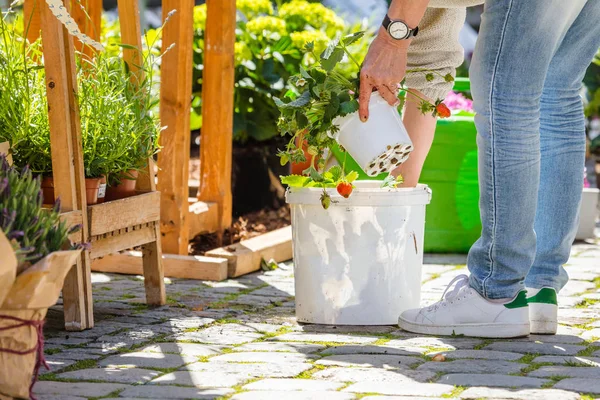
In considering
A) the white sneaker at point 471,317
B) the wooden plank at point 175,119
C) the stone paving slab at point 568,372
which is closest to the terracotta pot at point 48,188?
the wooden plank at point 175,119

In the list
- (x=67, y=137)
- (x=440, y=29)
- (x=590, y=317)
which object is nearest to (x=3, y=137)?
(x=67, y=137)

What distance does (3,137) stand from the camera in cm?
256

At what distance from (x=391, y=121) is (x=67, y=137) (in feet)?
2.79

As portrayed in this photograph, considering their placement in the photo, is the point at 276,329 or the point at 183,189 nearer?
the point at 276,329

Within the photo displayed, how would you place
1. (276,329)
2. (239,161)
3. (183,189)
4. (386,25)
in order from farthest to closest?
(239,161)
(183,189)
(276,329)
(386,25)

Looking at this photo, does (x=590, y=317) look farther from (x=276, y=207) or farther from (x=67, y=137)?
(x=276, y=207)

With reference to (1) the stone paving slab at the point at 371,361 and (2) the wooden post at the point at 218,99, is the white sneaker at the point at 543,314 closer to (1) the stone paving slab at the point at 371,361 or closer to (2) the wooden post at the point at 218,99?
(1) the stone paving slab at the point at 371,361

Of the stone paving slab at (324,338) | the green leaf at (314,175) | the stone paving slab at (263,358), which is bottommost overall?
the stone paving slab at (324,338)

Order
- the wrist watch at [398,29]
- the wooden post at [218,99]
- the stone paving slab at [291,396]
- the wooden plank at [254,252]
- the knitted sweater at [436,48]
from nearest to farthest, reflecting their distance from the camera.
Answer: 1. the stone paving slab at [291,396]
2. the wrist watch at [398,29]
3. the knitted sweater at [436,48]
4. the wooden plank at [254,252]
5. the wooden post at [218,99]

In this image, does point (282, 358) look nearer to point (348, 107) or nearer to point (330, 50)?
point (348, 107)

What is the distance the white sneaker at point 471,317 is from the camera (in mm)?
2543

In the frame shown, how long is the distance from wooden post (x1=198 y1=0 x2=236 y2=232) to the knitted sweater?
1192 millimetres

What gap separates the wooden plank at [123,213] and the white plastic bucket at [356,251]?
0.47 metres

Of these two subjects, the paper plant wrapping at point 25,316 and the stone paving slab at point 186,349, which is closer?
the paper plant wrapping at point 25,316
